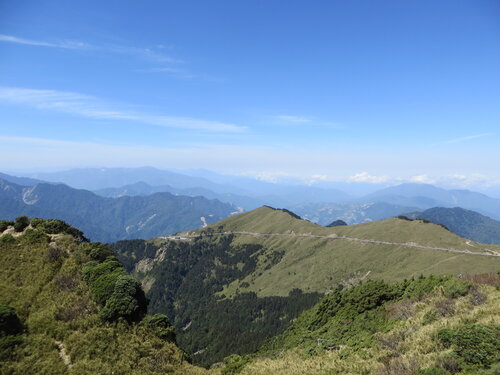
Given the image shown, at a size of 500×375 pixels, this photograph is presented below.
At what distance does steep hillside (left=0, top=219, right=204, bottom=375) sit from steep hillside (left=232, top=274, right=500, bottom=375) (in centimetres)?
1084

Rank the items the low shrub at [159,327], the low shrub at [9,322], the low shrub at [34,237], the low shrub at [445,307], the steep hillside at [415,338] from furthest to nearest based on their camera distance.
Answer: the low shrub at [34,237] < the low shrub at [159,327] < the low shrub at [445,307] < the low shrub at [9,322] < the steep hillside at [415,338]

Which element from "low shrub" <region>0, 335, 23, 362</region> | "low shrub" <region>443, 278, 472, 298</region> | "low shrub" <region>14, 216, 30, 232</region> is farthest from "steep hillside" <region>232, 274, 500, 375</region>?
"low shrub" <region>14, 216, 30, 232</region>

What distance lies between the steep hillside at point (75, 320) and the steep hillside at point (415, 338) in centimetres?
1084

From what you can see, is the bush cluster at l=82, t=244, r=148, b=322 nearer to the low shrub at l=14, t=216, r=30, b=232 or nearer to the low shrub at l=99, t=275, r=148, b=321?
the low shrub at l=99, t=275, r=148, b=321

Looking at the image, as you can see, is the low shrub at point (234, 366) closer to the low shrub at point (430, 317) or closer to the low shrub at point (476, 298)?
the low shrub at point (430, 317)

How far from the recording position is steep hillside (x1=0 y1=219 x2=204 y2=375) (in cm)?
2603

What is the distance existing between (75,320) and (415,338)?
35.7m

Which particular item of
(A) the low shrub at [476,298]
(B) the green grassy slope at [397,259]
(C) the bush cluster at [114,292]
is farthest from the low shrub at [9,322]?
(B) the green grassy slope at [397,259]

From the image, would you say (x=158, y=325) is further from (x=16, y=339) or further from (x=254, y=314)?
(x=254, y=314)

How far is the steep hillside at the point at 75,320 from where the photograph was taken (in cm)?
2603

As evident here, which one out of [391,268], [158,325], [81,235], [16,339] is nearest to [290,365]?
[158,325]

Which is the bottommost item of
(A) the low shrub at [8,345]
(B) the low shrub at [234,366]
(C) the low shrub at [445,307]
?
(B) the low shrub at [234,366]

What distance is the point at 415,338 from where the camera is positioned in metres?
23.5

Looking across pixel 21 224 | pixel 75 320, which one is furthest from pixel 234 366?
pixel 21 224
